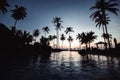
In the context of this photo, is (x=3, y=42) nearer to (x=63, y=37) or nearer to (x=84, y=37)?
(x=84, y=37)

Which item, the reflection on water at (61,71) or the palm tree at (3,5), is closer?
the reflection on water at (61,71)

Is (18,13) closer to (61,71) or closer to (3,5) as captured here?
(3,5)

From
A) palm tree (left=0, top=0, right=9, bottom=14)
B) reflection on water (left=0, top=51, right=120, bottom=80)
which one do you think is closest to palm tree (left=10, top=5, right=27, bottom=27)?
palm tree (left=0, top=0, right=9, bottom=14)

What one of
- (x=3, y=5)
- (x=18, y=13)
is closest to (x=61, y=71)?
(x=3, y=5)

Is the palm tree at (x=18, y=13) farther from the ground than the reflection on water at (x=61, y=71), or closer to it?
farther from the ground

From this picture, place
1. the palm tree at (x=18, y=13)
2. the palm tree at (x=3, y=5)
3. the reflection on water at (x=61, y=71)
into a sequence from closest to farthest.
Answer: the reflection on water at (x=61, y=71), the palm tree at (x=3, y=5), the palm tree at (x=18, y=13)

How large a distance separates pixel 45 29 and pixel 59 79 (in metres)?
97.7

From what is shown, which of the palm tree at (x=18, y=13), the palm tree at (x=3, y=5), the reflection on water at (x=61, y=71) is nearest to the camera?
the reflection on water at (x=61, y=71)

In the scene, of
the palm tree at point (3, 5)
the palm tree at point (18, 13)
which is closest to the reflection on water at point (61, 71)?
the palm tree at point (3, 5)

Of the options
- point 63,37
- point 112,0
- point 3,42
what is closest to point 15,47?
point 3,42

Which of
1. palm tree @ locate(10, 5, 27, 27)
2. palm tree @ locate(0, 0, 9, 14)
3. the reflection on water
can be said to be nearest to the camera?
the reflection on water

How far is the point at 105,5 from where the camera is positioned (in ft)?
126

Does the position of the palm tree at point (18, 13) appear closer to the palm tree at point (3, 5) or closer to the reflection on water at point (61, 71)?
the palm tree at point (3, 5)

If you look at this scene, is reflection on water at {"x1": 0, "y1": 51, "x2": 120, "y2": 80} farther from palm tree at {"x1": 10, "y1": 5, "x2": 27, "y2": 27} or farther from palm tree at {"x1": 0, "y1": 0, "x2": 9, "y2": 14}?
palm tree at {"x1": 10, "y1": 5, "x2": 27, "y2": 27}
